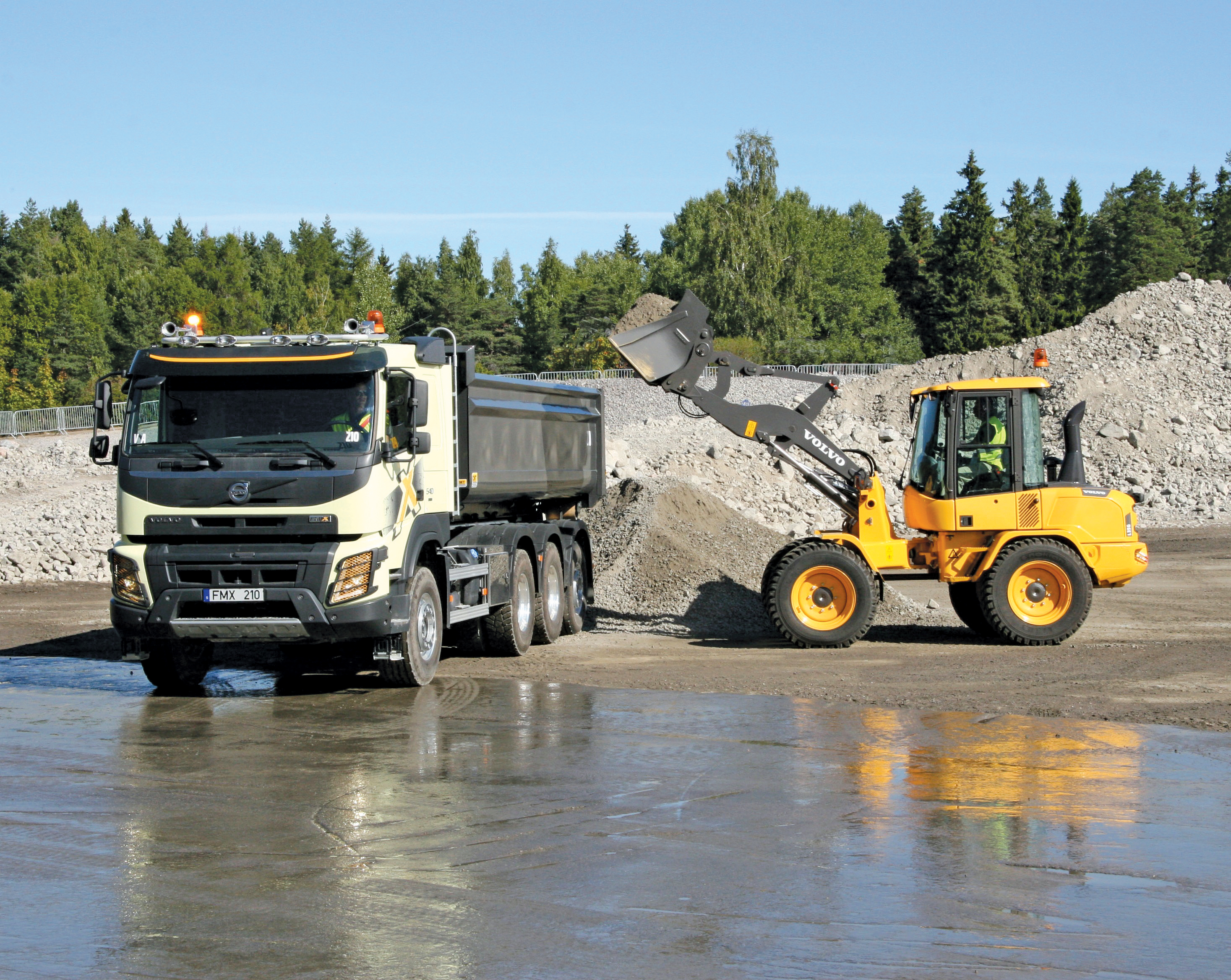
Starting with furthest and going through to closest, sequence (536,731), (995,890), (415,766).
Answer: (536,731) → (415,766) → (995,890)

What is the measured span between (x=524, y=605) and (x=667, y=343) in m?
3.59

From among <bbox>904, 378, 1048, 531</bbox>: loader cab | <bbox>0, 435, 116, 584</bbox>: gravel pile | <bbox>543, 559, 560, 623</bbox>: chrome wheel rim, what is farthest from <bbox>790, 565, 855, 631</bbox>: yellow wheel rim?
<bbox>0, 435, 116, 584</bbox>: gravel pile

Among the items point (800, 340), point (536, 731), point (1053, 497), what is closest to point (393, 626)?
point (536, 731)

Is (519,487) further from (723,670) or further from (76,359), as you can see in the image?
(76,359)

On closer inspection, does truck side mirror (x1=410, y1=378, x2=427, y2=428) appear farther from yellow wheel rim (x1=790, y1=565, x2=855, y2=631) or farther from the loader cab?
the loader cab

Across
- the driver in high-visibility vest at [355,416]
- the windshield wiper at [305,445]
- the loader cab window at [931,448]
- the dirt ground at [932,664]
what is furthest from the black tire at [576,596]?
the windshield wiper at [305,445]

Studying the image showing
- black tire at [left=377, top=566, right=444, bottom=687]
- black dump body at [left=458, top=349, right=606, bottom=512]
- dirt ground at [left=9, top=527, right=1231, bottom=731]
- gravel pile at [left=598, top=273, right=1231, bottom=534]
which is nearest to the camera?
dirt ground at [left=9, top=527, right=1231, bottom=731]

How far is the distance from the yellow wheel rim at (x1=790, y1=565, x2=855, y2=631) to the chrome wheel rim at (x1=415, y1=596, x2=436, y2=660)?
15.0 ft

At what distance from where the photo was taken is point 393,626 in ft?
39.1

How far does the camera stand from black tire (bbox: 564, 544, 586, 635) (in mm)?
17141

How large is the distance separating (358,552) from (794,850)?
5.65m

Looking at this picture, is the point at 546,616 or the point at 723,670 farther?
the point at 546,616

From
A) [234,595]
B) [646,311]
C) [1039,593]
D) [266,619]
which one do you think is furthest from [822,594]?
[646,311]

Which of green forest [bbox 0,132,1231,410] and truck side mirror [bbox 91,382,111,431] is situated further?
green forest [bbox 0,132,1231,410]
